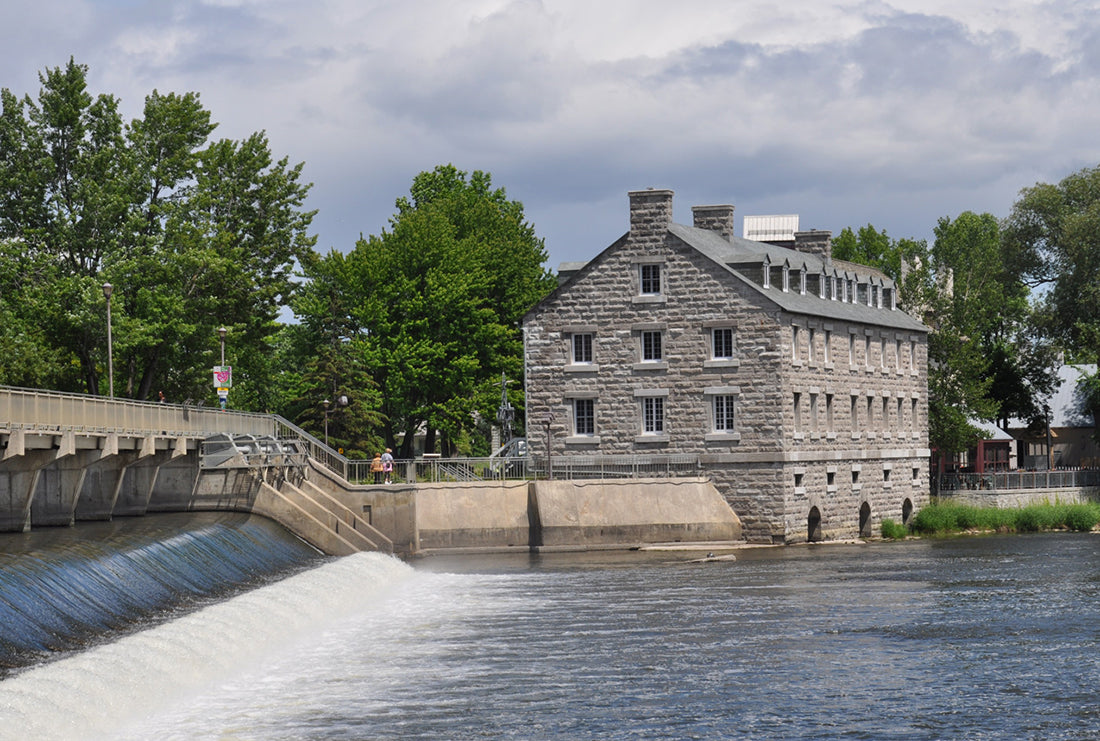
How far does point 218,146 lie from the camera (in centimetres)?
7388

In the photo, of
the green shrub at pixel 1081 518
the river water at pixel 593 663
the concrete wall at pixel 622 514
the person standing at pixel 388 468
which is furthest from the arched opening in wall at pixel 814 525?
the river water at pixel 593 663

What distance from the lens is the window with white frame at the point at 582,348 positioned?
217ft

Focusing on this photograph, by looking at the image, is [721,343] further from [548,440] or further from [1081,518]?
[1081,518]

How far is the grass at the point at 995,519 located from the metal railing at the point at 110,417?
31707mm

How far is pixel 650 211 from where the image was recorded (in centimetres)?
6506

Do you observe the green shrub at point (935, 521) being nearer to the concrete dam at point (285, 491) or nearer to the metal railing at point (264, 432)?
the concrete dam at point (285, 491)

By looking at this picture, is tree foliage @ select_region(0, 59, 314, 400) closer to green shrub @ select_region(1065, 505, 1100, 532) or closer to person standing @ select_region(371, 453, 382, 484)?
person standing @ select_region(371, 453, 382, 484)

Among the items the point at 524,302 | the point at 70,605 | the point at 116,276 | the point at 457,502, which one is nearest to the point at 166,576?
the point at 70,605

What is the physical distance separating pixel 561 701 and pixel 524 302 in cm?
5835

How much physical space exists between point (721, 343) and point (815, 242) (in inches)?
573

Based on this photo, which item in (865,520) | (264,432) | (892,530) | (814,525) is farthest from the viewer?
(892,530)

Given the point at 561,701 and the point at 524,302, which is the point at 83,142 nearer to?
the point at 524,302

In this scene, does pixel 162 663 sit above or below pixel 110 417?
below

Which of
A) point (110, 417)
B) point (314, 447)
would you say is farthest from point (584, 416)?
point (110, 417)
